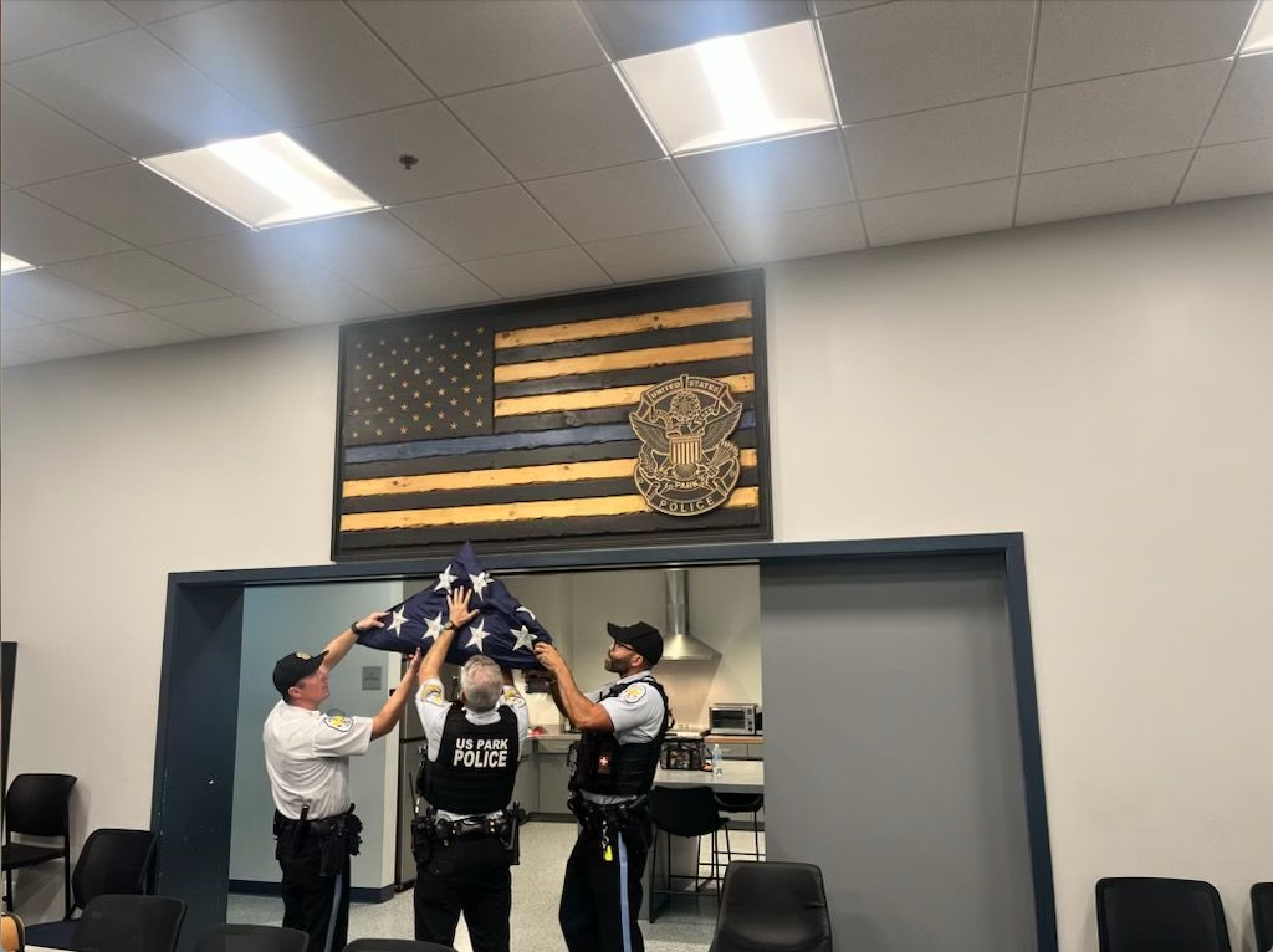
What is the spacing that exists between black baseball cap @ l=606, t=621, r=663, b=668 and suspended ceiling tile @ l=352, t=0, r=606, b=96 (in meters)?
2.29

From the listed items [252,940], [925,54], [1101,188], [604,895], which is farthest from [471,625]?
[1101,188]

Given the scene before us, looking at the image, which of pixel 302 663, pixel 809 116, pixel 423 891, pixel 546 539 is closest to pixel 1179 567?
pixel 809 116

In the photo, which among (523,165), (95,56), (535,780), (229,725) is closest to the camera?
(95,56)

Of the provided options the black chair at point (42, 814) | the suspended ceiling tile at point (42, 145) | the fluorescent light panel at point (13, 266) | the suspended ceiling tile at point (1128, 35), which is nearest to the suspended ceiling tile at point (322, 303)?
the fluorescent light panel at point (13, 266)

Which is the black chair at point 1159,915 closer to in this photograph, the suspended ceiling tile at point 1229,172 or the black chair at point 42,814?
the suspended ceiling tile at point 1229,172

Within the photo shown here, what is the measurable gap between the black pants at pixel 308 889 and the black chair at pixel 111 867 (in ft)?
2.97

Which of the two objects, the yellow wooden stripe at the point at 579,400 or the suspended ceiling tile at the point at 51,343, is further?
the suspended ceiling tile at the point at 51,343

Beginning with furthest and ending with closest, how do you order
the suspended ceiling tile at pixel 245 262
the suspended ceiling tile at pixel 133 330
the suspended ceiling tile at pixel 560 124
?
the suspended ceiling tile at pixel 133 330 < the suspended ceiling tile at pixel 245 262 < the suspended ceiling tile at pixel 560 124

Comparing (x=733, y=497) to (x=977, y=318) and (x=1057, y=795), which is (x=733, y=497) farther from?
(x=1057, y=795)

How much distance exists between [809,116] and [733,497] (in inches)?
63.8

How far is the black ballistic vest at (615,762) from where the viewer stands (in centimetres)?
397

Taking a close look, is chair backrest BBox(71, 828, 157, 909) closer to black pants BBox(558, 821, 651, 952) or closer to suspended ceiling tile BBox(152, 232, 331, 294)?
black pants BBox(558, 821, 651, 952)

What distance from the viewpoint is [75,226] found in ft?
12.8

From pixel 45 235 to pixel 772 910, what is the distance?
3.98m
